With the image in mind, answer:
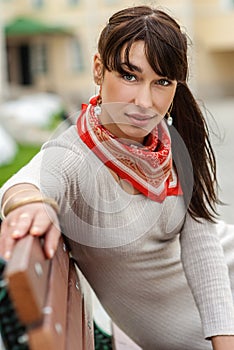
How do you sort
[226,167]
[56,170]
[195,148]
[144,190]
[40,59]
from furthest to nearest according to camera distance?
[40,59] → [226,167] → [195,148] → [144,190] → [56,170]

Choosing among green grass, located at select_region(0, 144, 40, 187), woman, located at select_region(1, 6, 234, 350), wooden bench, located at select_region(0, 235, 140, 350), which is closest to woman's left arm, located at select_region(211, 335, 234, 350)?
woman, located at select_region(1, 6, 234, 350)

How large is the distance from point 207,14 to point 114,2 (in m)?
4.14

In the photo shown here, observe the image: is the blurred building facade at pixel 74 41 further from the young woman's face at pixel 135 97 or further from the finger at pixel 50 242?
the finger at pixel 50 242

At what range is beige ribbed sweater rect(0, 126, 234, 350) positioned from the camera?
6.00 ft

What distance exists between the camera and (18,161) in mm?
11188

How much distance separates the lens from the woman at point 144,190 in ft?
6.05

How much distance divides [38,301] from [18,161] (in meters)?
10.1

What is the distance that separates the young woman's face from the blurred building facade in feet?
103

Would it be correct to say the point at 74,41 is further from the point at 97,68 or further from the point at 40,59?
the point at 97,68

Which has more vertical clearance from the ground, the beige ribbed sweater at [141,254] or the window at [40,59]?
the beige ribbed sweater at [141,254]

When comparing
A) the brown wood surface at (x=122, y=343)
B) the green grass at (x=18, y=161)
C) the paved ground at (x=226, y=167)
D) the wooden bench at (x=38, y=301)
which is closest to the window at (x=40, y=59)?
the paved ground at (x=226, y=167)

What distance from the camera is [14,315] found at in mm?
1260

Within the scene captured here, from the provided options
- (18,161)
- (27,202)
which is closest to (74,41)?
(18,161)

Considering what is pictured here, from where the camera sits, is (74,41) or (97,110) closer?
(97,110)
